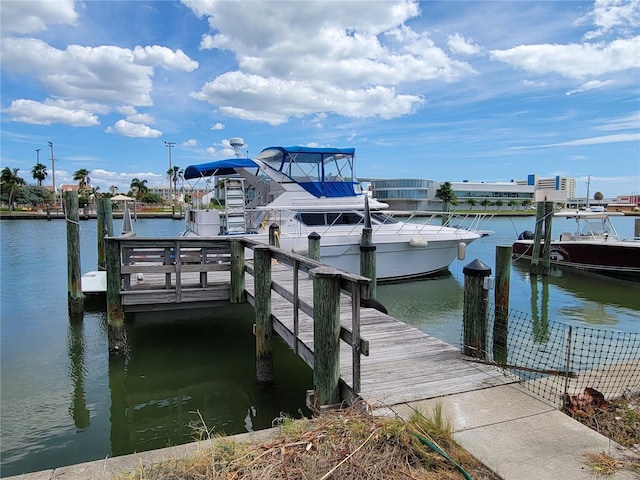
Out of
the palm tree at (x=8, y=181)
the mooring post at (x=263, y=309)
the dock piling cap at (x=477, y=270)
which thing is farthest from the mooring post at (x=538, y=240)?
the palm tree at (x=8, y=181)

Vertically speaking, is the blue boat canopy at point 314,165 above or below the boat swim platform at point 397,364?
above

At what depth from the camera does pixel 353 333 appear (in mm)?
4102

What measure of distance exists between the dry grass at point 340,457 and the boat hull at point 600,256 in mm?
17207

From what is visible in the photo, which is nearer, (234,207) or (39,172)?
(234,207)

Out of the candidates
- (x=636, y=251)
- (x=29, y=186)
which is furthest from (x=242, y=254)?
(x=29, y=186)

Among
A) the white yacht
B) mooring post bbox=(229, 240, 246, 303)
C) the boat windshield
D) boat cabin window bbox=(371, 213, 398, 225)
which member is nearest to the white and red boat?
the white yacht

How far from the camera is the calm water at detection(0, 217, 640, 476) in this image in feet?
18.1

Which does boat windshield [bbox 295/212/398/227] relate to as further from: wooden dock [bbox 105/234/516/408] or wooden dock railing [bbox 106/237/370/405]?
wooden dock [bbox 105/234/516/408]

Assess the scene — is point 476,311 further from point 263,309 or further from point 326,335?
point 263,309

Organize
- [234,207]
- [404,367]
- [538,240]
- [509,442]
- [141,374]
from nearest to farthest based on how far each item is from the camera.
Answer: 1. [509,442]
2. [404,367]
3. [141,374]
4. [234,207]
5. [538,240]

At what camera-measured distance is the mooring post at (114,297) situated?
7.80m

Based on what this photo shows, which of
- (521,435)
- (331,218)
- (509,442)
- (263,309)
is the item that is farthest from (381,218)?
(509,442)

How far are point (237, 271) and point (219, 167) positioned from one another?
6.91 m

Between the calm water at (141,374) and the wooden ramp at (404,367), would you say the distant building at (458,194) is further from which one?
the wooden ramp at (404,367)
